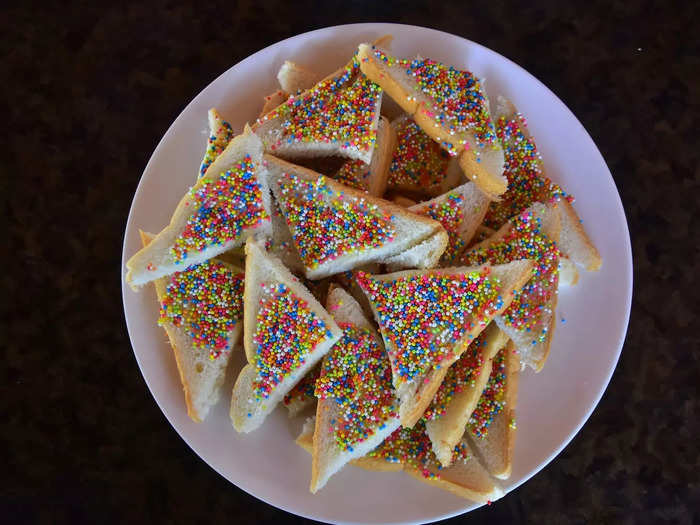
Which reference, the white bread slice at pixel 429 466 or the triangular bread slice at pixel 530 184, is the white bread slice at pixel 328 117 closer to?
the triangular bread slice at pixel 530 184

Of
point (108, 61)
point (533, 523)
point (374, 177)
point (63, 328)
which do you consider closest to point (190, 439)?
point (63, 328)

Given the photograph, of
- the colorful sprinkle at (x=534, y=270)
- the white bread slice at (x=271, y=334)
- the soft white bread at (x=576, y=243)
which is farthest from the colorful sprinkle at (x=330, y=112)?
the soft white bread at (x=576, y=243)

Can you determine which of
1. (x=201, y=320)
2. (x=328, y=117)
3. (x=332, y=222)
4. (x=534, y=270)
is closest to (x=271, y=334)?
(x=201, y=320)

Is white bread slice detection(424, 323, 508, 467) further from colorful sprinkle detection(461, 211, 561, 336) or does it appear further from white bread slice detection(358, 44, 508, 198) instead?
white bread slice detection(358, 44, 508, 198)

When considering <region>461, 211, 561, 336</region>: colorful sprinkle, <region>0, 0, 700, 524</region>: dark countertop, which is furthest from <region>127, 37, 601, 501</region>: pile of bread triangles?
<region>0, 0, 700, 524</region>: dark countertop

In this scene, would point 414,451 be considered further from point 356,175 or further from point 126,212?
point 126,212
